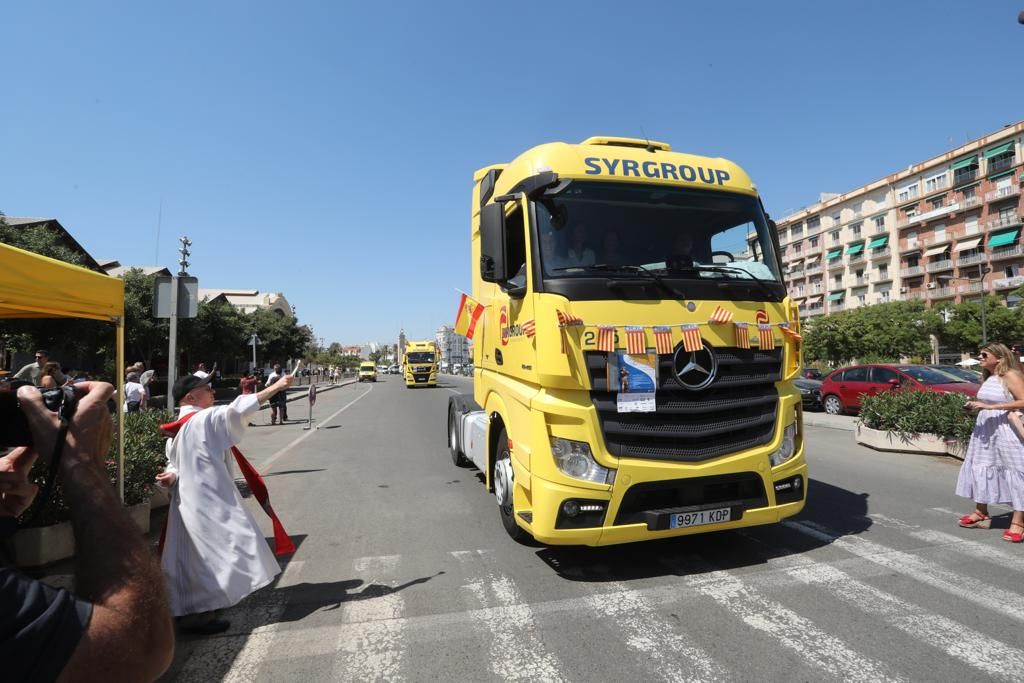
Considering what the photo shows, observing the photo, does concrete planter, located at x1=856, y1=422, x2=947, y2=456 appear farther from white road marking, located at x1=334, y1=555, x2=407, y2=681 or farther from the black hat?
the black hat

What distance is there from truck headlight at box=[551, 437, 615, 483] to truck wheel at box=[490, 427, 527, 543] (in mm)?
865

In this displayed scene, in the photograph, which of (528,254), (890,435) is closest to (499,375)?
(528,254)

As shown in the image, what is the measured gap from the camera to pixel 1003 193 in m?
53.9

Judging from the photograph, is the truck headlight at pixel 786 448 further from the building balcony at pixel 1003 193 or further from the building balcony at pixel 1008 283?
the building balcony at pixel 1003 193

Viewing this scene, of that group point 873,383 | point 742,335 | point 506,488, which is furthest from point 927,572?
point 873,383

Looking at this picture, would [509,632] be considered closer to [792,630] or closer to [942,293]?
[792,630]

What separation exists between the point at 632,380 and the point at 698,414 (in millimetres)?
587

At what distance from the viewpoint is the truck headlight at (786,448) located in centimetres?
444

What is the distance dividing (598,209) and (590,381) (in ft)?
4.86

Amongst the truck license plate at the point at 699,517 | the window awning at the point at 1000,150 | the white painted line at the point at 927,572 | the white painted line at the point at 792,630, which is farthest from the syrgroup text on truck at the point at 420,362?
the window awning at the point at 1000,150

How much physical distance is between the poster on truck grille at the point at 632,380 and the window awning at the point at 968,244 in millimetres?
71117

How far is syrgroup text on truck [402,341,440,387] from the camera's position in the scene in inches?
1585

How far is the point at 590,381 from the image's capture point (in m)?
4.07

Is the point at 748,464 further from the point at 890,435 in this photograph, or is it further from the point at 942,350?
the point at 942,350
